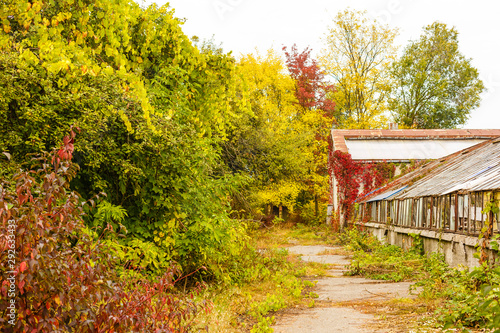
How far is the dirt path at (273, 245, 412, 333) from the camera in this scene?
6.47 metres

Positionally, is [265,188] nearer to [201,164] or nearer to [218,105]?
[218,105]

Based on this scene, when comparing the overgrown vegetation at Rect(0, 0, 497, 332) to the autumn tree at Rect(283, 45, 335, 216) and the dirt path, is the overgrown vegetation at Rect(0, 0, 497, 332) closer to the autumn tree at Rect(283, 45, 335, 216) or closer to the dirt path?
the dirt path

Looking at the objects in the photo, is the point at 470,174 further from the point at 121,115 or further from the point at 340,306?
the point at 121,115

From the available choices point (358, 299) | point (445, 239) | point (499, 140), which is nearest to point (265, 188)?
point (499, 140)

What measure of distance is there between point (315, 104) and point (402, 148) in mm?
11199

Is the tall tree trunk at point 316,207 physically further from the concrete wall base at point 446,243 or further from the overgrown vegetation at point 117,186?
the overgrown vegetation at point 117,186

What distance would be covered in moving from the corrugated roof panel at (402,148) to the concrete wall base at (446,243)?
31.3 feet

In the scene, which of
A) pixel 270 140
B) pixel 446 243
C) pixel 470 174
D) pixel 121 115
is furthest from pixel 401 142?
pixel 121 115

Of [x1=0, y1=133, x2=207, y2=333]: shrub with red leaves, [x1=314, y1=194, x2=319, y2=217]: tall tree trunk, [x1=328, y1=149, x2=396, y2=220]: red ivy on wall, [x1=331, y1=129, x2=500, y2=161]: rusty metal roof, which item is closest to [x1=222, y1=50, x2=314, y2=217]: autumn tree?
[x1=328, y1=149, x2=396, y2=220]: red ivy on wall

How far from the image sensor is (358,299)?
8.41 metres

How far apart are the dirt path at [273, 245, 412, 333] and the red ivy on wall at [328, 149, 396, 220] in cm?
1363

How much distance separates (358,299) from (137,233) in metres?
4.09

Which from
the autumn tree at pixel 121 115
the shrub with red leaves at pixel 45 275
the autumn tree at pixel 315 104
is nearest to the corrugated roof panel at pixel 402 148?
the autumn tree at pixel 315 104

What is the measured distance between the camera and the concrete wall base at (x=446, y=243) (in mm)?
9562
